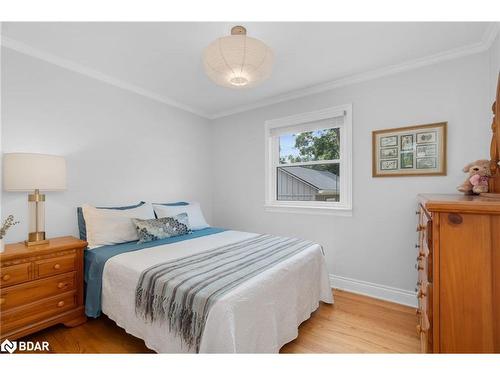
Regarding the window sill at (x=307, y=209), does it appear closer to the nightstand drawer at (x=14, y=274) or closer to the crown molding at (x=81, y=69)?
the crown molding at (x=81, y=69)

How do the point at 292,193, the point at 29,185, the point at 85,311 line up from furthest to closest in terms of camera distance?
the point at 292,193 → the point at 85,311 → the point at 29,185

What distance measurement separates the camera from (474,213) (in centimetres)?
75

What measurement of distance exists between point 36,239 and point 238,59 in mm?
2136

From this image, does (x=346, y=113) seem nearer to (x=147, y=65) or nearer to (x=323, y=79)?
(x=323, y=79)

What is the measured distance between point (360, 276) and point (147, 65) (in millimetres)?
3191

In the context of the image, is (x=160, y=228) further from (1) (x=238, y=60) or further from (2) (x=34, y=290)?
(1) (x=238, y=60)

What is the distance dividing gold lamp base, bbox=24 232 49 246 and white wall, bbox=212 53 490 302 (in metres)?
2.37

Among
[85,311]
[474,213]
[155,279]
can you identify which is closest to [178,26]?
[155,279]

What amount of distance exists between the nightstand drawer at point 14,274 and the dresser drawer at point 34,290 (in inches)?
1.6

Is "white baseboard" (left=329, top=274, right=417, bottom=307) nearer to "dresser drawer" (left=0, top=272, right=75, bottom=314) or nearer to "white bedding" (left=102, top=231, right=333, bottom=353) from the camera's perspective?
"white bedding" (left=102, top=231, right=333, bottom=353)

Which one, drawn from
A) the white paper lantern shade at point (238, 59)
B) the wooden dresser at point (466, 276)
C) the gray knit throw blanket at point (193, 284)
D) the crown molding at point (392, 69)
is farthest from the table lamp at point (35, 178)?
the wooden dresser at point (466, 276)

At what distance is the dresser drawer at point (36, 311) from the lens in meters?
1.64

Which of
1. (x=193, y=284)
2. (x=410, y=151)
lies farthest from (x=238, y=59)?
(x=410, y=151)

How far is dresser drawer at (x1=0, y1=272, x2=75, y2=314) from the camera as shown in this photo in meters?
1.65
